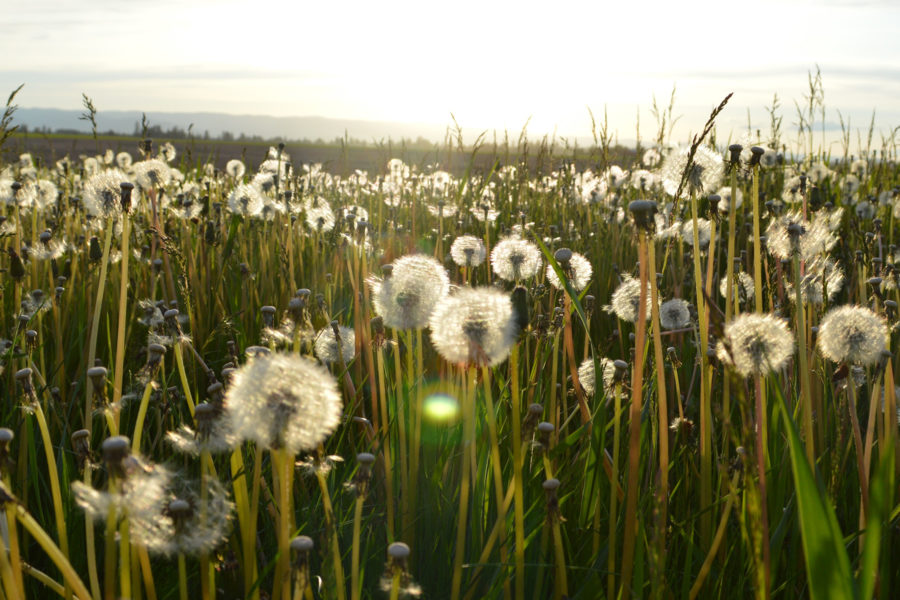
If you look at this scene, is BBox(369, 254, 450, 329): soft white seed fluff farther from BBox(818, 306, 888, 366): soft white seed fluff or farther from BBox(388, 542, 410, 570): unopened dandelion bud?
BBox(818, 306, 888, 366): soft white seed fluff

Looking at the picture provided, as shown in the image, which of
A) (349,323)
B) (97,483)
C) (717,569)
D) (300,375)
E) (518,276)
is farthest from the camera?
(349,323)

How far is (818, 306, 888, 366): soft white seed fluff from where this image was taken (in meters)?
1.74

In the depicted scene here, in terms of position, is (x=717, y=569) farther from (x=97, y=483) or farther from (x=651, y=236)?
(x=97, y=483)

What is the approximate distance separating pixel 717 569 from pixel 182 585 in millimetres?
1155

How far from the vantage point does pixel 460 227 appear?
181 inches

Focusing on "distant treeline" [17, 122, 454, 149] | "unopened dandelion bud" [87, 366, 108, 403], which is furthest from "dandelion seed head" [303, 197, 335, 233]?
"unopened dandelion bud" [87, 366, 108, 403]

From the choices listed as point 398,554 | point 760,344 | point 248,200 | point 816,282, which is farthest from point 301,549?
point 248,200

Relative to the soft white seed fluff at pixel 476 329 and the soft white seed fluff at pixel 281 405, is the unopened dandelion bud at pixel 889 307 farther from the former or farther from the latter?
the soft white seed fluff at pixel 281 405

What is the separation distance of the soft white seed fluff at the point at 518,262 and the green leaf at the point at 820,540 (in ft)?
4.89

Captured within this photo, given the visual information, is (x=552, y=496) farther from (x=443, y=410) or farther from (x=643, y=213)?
(x=443, y=410)

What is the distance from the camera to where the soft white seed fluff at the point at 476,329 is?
4.34 feet

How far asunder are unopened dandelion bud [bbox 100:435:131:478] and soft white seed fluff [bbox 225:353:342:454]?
0.16 m

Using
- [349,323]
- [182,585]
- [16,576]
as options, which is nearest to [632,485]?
[182,585]

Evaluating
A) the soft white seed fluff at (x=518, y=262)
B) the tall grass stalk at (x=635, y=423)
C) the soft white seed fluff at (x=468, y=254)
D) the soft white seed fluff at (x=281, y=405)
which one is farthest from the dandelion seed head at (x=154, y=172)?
the tall grass stalk at (x=635, y=423)
